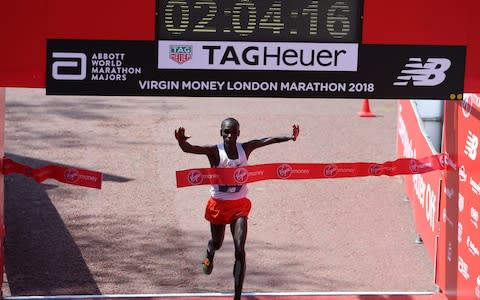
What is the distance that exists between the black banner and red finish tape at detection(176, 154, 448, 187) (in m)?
1.49

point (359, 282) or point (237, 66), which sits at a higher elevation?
point (237, 66)

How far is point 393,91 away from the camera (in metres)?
9.73

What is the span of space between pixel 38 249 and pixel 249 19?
569cm

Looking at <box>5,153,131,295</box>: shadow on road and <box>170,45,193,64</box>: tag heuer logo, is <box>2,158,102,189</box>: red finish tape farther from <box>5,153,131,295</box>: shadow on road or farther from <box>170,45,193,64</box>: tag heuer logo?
<box>170,45,193,64</box>: tag heuer logo

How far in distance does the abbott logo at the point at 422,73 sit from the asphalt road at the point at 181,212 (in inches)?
147

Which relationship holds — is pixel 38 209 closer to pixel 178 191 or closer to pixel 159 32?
pixel 178 191

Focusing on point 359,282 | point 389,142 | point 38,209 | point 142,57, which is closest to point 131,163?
point 38,209

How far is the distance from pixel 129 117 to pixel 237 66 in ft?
39.5

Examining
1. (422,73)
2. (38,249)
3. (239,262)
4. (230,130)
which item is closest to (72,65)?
(230,130)

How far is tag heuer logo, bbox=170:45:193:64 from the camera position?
948 centimetres

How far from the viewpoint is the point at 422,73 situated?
971 cm

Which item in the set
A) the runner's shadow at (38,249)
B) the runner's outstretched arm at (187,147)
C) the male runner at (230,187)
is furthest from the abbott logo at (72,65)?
the runner's shadow at (38,249)

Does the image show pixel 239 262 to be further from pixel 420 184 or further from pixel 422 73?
pixel 420 184

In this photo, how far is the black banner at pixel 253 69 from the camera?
9430mm
